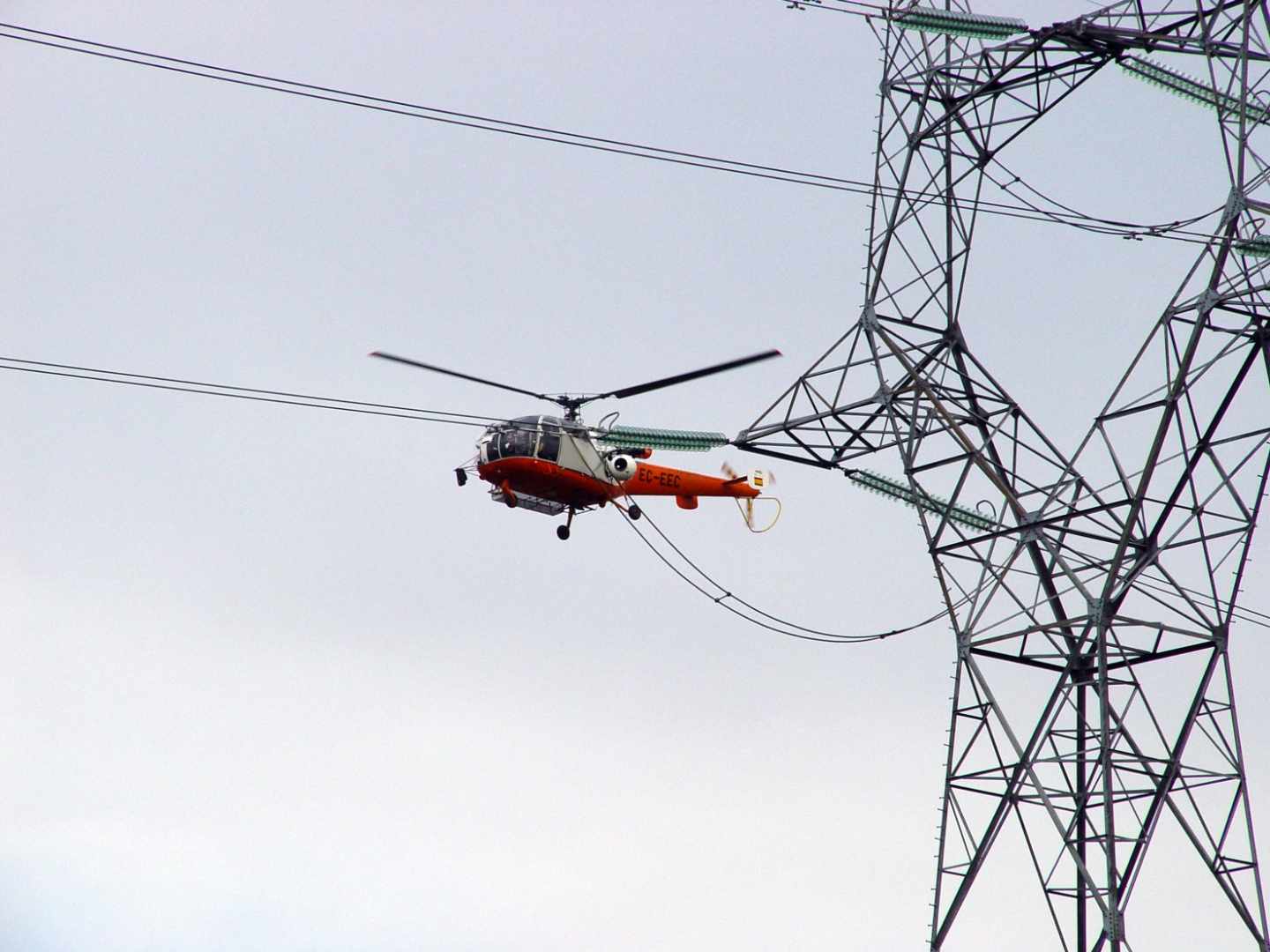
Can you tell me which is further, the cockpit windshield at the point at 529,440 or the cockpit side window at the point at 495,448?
the cockpit side window at the point at 495,448

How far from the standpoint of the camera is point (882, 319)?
31.9 meters

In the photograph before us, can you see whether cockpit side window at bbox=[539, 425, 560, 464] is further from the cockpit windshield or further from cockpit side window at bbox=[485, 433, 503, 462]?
cockpit side window at bbox=[485, 433, 503, 462]

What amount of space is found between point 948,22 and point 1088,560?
26.7 feet

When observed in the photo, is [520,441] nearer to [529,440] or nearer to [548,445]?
[529,440]

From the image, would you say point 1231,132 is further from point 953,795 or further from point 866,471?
point 953,795

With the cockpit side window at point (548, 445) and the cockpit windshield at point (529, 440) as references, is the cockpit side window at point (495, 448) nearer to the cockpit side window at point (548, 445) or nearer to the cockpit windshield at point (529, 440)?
the cockpit windshield at point (529, 440)

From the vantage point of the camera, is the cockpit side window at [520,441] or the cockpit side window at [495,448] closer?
the cockpit side window at [520,441]

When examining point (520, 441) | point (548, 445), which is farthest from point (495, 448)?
point (548, 445)

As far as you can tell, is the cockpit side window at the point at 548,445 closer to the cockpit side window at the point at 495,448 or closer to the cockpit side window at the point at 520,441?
the cockpit side window at the point at 520,441

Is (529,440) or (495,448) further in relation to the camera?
(495,448)

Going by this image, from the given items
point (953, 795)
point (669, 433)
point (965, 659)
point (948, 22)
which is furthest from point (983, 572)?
point (948, 22)

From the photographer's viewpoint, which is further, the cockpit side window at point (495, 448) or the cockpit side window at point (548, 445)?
the cockpit side window at point (495, 448)

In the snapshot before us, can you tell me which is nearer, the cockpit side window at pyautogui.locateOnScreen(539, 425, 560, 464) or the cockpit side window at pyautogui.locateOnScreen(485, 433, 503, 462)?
the cockpit side window at pyautogui.locateOnScreen(539, 425, 560, 464)

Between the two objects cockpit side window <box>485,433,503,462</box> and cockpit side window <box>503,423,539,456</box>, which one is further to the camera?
cockpit side window <box>485,433,503,462</box>
